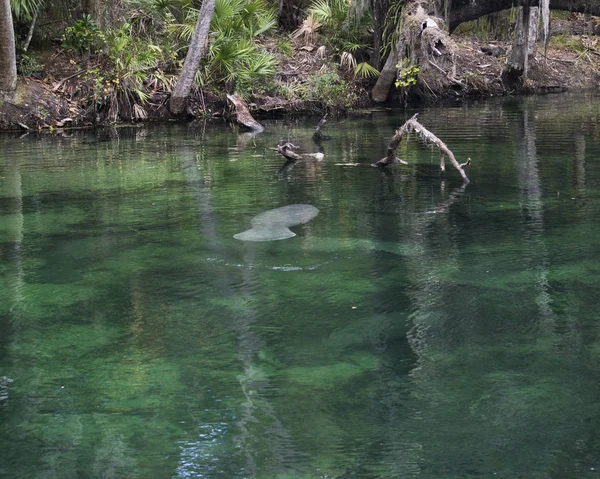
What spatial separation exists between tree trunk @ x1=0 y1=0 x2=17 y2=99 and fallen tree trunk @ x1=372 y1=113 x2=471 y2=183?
899 centimetres

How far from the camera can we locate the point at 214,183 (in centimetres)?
1126

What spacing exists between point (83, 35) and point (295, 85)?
545 cm

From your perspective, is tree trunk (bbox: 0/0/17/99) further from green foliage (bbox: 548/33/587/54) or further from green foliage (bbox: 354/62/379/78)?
green foliage (bbox: 548/33/587/54)

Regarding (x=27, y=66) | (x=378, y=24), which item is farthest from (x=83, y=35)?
(x=378, y=24)

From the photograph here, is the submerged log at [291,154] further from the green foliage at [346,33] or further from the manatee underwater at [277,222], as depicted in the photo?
the green foliage at [346,33]

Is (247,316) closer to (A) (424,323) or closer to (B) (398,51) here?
(A) (424,323)

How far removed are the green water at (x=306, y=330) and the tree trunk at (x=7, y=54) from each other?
758 centimetres

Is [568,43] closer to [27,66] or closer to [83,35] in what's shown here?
[83,35]

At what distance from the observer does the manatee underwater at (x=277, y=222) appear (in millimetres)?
8062

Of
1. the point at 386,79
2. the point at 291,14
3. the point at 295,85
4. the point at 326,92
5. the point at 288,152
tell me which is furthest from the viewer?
the point at 291,14

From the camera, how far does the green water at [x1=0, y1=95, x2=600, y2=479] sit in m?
3.94

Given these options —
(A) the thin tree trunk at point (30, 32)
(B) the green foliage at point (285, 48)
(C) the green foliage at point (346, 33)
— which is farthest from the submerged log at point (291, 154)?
(B) the green foliage at point (285, 48)

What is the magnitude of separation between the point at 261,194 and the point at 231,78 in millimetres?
11200

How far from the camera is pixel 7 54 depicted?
17.6 m
